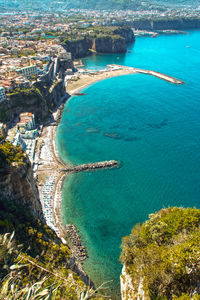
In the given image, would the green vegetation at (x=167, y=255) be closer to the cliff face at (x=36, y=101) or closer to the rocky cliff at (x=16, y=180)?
the rocky cliff at (x=16, y=180)

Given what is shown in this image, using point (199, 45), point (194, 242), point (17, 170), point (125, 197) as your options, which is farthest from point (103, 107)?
point (199, 45)

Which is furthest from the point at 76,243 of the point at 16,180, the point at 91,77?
the point at 91,77

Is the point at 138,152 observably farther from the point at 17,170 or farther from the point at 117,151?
the point at 17,170

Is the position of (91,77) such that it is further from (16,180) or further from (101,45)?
(16,180)

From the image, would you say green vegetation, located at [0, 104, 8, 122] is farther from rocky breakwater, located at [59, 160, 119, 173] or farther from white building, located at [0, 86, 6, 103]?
rocky breakwater, located at [59, 160, 119, 173]

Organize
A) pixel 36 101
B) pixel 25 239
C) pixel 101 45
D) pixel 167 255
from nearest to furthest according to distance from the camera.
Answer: pixel 167 255 < pixel 25 239 < pixel 36 101 < pixel 101 45

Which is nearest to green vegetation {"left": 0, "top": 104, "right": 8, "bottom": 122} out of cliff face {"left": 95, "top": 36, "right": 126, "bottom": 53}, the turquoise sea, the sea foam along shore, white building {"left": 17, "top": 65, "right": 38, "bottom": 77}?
the sea foam along shore

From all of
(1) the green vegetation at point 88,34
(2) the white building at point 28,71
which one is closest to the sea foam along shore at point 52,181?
(2) the white building at point 28,71
